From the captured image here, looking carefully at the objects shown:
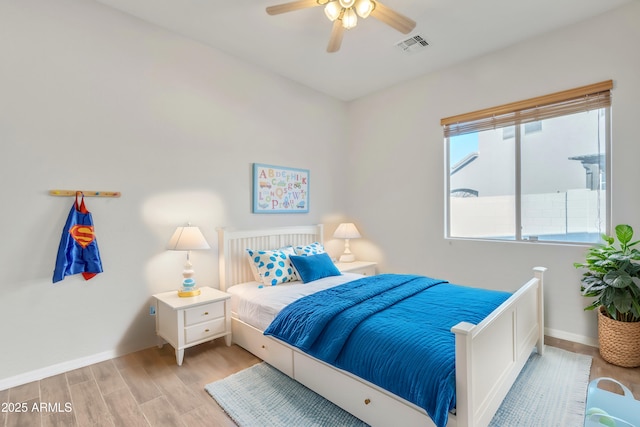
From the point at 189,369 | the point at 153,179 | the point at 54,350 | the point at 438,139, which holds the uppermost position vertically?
the point at 438,139

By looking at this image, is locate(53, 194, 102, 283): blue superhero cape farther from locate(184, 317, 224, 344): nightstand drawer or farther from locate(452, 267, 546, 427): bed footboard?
locate(452, 267, 546, 427): bed footboard

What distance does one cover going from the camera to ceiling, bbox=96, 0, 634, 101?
8.28ft

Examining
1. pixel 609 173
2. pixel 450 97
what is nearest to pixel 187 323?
pixel 450 97

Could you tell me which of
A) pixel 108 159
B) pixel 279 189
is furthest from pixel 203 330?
pixel 279 189

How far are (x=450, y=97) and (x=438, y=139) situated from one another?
0.48 m

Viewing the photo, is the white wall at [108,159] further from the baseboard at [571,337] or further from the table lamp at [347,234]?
the baseboard at [571,337]

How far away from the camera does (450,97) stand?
3.56 meters

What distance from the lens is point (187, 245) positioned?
2.65m

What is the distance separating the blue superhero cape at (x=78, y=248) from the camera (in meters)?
2.28

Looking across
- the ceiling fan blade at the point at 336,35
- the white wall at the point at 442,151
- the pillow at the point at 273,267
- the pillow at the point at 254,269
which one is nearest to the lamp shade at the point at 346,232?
the white wall at the point at 442,151

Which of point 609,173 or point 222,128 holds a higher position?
point 222,128

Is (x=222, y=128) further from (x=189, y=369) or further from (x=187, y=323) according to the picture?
(x=189, y=369)

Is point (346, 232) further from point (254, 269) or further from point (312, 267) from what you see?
point (254, 269)

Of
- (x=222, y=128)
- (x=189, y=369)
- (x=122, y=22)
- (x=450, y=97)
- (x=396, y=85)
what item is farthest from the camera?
(x=396, y=85)
